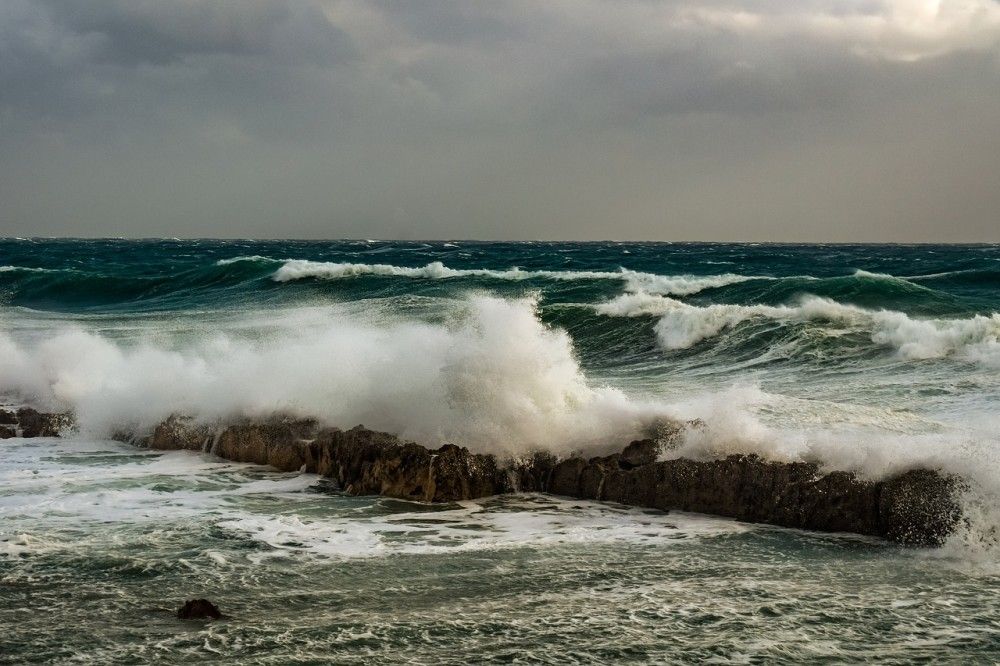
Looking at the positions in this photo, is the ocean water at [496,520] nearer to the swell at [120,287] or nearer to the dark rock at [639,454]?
the dark rock at [639,454]

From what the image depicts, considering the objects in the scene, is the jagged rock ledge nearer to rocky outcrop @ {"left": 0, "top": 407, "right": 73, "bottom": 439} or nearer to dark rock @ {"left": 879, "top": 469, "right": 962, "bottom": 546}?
dark rock @ {"left": 879, "top": 469, "right": 962, "bottom": 546}

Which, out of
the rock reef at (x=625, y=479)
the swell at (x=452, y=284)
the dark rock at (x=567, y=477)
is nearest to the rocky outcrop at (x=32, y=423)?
the rock reef at (x=625, y=479)

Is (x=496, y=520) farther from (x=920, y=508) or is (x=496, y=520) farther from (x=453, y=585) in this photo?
(x=920, y=508)

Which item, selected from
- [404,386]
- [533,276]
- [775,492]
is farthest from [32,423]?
[533,276]

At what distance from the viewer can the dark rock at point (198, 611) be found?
243 inches

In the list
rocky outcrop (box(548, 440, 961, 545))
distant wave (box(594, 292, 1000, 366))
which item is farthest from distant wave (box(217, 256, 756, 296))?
rocky outcrop (box(548, 440, 961, 545))

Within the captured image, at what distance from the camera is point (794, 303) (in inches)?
987

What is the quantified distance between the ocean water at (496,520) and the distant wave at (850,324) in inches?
2.8

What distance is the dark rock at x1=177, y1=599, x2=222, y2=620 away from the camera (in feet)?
20.2

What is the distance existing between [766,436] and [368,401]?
4275 mm

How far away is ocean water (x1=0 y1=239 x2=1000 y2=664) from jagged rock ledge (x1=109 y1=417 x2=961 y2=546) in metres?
0.22

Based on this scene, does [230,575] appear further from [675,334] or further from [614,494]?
[675,334]

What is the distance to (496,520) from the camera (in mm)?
8688

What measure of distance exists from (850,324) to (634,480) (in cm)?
1053
